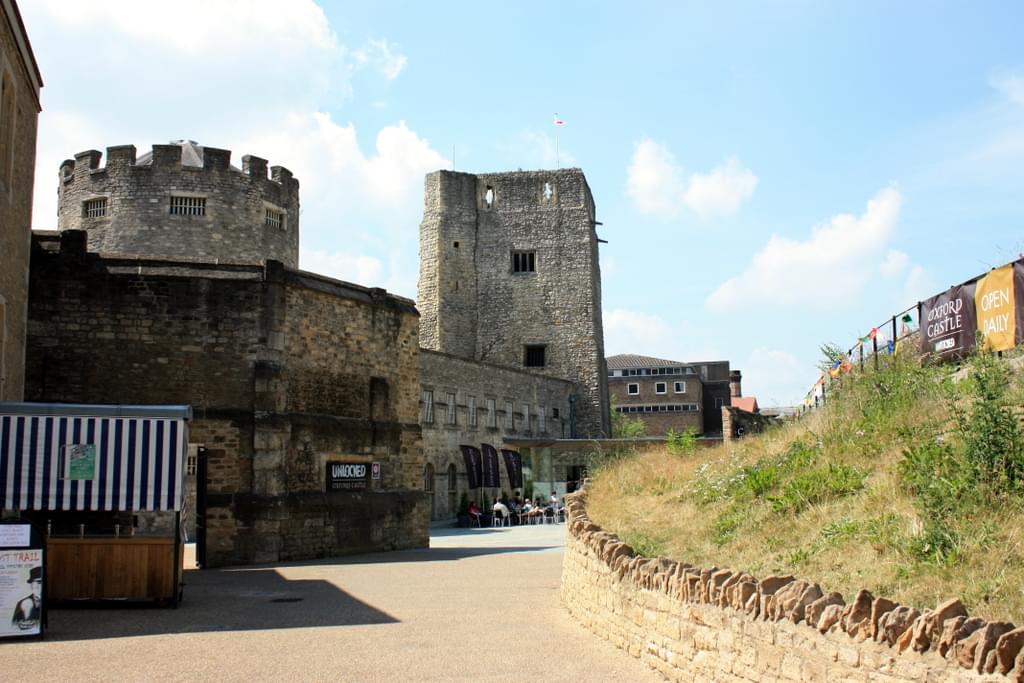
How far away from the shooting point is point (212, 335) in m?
19.7

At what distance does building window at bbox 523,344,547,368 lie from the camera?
49500 mm

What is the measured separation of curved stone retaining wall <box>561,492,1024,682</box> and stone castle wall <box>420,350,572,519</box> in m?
27.2

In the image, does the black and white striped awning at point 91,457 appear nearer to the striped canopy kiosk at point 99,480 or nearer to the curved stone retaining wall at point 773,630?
the striped canopy kiosk at point 99,480

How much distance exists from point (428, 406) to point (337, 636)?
26736 mm

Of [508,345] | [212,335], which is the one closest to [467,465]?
[508,345]

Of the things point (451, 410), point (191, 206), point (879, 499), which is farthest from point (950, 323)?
point (451, 410)

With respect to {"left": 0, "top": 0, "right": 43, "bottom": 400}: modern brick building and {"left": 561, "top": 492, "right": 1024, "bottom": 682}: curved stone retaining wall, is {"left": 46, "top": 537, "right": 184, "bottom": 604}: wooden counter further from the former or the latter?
{"left": 561, "top": 492, "right": 1024, "bottom": 682}: curved stone retaining wall

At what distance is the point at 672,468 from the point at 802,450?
3013 mm

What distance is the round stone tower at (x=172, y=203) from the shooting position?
30.8m

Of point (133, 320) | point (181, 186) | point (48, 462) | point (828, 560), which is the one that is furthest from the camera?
point (181, 186)

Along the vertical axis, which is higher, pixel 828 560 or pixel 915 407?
pixel 915 407

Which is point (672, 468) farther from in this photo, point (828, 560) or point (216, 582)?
point (216, 582)

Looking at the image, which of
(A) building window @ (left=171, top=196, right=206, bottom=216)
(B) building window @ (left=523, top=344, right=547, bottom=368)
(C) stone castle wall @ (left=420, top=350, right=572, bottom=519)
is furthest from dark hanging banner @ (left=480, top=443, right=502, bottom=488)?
(A) building window @ (left=171, top=196, right=206, bottom=216)

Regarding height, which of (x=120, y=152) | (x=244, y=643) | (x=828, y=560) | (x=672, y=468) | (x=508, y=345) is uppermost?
(x=120, y=152)
